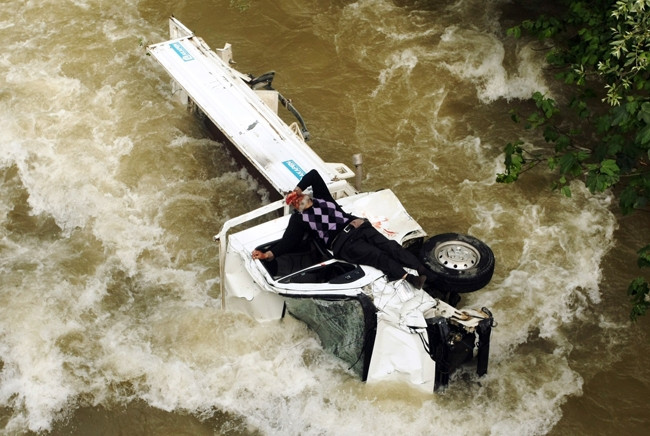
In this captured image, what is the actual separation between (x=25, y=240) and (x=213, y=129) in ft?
8.95

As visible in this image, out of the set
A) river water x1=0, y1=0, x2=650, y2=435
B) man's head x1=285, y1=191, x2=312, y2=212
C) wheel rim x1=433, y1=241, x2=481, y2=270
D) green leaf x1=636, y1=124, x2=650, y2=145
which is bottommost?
river water x1=0, y1=0, x2=650, y2=435

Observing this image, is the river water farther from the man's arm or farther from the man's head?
the man's head

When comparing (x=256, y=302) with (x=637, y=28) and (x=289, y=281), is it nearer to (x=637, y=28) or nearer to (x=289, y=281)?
(x=289, y=281)

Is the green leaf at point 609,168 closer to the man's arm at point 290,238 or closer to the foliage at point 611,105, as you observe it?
the foliage at point 611,105

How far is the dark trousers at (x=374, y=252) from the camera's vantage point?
7066 mm

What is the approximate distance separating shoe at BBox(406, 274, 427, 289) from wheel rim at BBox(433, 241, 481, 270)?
1.68ft

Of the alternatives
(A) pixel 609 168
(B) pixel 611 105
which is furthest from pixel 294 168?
(B) pixel 611 105

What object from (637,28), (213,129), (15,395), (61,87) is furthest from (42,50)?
(637,28)

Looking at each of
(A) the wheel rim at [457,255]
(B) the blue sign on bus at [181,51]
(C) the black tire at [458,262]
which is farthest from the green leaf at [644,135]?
(B) the blue sign on bus at [181,51]

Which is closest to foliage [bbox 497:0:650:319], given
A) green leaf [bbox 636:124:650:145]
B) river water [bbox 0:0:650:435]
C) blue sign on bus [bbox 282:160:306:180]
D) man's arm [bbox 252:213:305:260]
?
green leaf [bbox 636:124:650:145]

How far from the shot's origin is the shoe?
692cm

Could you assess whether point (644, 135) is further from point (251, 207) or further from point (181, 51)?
point (181, 51)

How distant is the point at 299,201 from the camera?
7.38 meters

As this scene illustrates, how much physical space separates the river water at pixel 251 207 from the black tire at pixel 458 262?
95 centimetres
